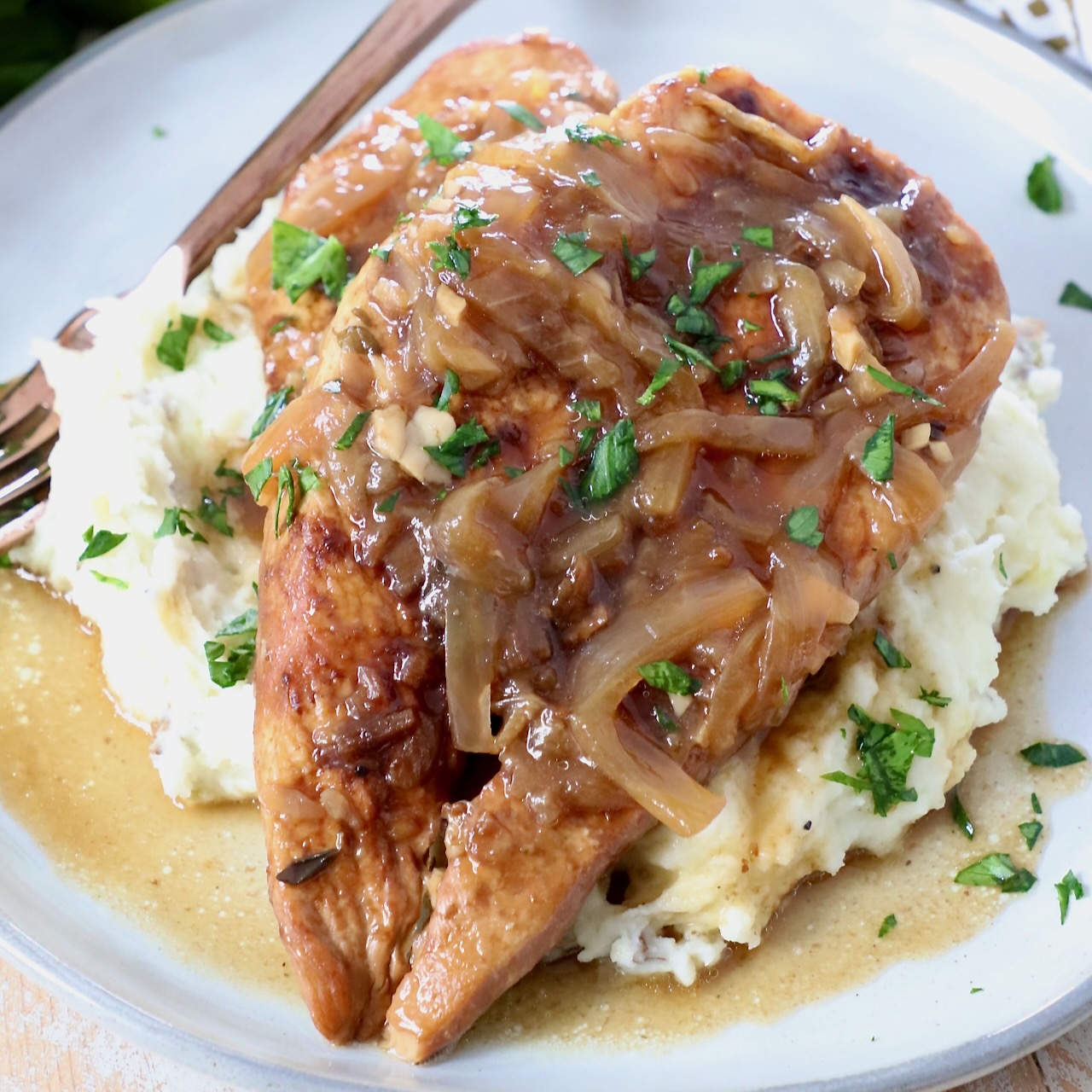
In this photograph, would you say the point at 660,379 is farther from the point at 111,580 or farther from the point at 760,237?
the point at 111,580

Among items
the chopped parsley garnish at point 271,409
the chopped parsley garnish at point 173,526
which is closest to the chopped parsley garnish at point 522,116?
the chopped parsley garnish at point 271,409

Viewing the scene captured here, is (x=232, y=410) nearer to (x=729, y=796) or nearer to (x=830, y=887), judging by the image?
(x=729, y=796)

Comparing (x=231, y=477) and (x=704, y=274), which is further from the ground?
(x=704, y=274)

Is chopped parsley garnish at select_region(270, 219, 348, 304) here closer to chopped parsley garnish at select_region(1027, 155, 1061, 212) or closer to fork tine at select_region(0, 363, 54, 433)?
fork tine at select_region(0, 363, 54, 433)

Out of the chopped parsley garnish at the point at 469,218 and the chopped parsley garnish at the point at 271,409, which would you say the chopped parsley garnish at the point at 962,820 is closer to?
the chopped parsley garnish at the point at 469,218

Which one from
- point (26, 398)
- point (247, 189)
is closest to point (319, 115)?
point (247, 189)

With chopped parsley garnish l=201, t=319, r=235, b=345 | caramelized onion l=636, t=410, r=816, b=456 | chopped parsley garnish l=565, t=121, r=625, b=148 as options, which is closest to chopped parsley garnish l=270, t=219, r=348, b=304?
chopped parsley garnish l=201, t=319, r=235, b=345
